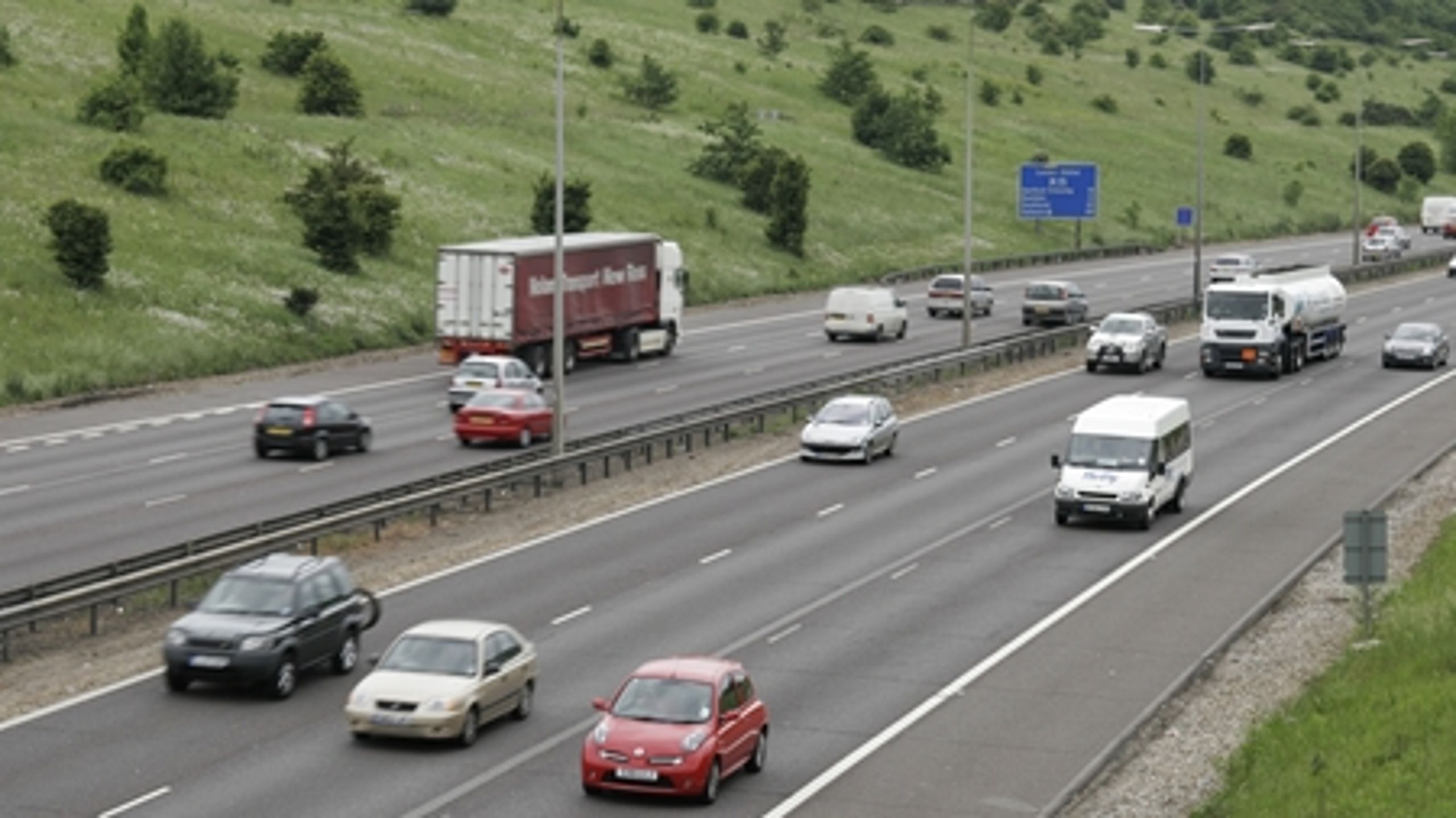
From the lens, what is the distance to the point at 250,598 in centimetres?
3191

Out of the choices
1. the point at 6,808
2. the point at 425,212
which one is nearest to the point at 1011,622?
the point at 6,808

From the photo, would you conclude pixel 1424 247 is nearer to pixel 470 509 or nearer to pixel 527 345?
pixel 527 345

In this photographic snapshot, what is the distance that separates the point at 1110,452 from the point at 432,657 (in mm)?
20914

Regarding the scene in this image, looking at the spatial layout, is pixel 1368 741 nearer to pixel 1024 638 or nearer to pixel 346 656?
pixel 1024 638

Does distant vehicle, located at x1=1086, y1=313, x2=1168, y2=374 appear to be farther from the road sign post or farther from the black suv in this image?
the black suv

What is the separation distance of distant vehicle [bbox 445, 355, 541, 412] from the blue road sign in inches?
2358

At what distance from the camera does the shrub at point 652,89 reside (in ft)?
464

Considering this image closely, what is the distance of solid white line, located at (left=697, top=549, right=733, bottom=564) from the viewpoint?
1683 inches

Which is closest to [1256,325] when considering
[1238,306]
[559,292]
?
[1238,306]

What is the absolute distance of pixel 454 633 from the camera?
97.2ft

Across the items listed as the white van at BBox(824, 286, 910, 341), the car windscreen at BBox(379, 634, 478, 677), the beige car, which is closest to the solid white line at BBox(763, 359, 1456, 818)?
the beige car

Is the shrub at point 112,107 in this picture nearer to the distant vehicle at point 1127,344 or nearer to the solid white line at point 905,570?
the distant vehicle at point 1127,344

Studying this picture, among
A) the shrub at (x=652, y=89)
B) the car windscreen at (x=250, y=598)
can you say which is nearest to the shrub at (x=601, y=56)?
the shrub at (x=652, y=89)

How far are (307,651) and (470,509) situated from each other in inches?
644
